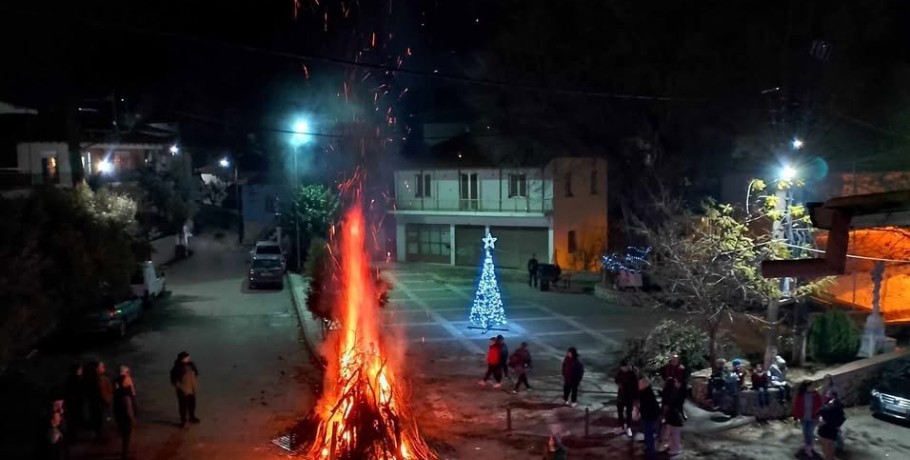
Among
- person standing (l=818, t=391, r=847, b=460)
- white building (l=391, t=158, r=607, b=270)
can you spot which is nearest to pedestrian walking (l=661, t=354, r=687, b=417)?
person standing (l=818, t=391, r=847, b=460)

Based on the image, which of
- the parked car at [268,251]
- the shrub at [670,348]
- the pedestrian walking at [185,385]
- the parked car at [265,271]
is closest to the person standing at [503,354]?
the shrub at [670,348]

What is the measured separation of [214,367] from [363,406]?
941cm

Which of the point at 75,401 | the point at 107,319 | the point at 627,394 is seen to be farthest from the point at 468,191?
the point at 75,401

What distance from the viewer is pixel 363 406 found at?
469 inches

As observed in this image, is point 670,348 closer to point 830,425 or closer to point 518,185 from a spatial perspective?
point 830,425

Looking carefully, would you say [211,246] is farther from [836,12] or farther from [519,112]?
[836,12]

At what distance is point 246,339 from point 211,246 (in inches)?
1236

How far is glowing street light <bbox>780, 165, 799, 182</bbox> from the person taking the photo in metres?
17.2

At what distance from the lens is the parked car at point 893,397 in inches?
593

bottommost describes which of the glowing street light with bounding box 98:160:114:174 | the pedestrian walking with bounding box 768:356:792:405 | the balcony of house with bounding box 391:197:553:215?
the pedestrian walking with bounding box 768:356:792:405

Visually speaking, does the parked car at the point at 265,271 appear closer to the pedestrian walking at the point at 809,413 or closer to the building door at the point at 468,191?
the building door at the point at 468,191

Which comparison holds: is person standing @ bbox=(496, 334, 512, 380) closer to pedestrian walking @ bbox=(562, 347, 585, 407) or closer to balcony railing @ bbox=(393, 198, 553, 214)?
pedestrian walking @ bbox=(562, 347, 585, 407)

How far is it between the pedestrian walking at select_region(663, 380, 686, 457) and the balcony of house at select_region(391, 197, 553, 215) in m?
26.6

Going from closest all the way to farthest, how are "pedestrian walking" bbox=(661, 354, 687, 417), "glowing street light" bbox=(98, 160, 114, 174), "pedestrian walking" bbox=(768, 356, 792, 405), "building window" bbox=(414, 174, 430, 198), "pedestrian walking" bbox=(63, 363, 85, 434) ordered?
"pedestrian walking" bbox=(661, 354, 687, 417), "pedestrian walking" bbox=(63, 363, 85, 434), "pedestrian walking" bbox=(768, 356, 792, 405), "glowing street light" bbox=(98, 160, 114, 174), "building window" bbox=(414, 174, 430, 198)
